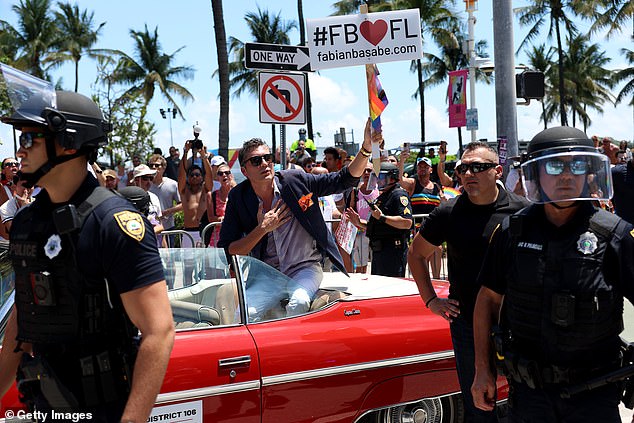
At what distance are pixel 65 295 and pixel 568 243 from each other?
73.0 inches

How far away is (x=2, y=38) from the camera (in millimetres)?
49906

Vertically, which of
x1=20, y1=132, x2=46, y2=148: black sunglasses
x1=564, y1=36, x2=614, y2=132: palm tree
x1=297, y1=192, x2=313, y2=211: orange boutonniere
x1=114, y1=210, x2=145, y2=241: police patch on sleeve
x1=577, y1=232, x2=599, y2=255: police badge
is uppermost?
x1=564, y1=36, x2=614, y2=132: palm tree

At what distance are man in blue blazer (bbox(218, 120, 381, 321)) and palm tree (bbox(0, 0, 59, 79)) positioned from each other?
4936 centimetres

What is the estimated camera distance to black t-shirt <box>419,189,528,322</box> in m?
3.76

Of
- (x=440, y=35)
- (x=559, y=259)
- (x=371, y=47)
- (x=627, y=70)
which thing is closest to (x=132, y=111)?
(x=440, y=35)

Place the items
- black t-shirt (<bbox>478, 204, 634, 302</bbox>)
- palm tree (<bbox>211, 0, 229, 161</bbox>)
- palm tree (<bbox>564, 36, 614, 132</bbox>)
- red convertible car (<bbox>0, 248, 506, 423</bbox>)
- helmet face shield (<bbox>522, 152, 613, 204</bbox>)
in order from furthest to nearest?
palm tree (<bbox>564, 36, 614, 132</bbox>) → palm tree (<bbox>211, 0, 229, 161</bbox>) → red convertible car (<bbox>0, 248, 506, 423</bbox>) → helmet face shield (<bbox>522, 152, 613, 204</bbox>) → black t-shirt (<bbox>478, 204, 634, 302</bbox>)

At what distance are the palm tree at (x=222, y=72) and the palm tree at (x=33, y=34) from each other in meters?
37.3

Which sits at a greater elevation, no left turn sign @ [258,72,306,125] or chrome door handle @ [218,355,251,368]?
no left turn sign @ [258,72,306,125]

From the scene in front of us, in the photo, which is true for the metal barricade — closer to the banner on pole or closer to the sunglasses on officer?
the sunglasses on officer

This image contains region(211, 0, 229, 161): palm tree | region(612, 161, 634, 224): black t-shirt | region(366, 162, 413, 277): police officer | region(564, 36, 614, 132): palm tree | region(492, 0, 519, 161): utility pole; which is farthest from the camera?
region(564, 36, 614, 132): palm tree

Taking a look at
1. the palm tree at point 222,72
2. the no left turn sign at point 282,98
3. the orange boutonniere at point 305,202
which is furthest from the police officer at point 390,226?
the palm tree at point 222,72

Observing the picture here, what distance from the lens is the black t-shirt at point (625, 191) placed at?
571 centimetres

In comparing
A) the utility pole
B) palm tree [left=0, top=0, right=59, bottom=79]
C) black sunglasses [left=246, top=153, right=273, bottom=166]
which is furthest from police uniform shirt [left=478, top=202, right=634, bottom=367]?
palm tree [left=0, top=0, right=59, bottom=79]

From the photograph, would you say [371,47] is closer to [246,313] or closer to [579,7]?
[246,313]
